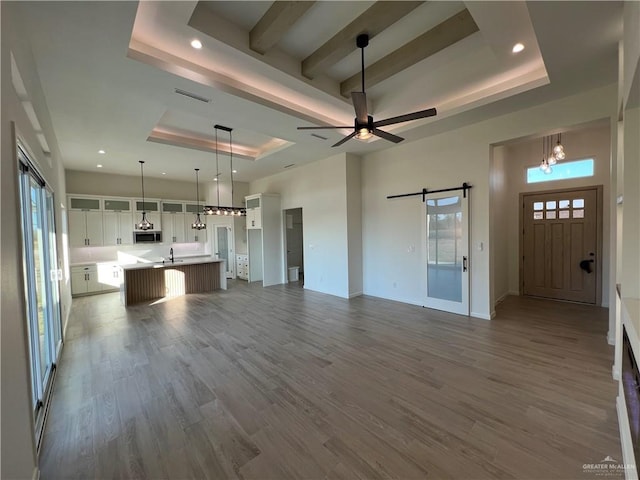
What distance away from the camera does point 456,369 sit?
116 inches

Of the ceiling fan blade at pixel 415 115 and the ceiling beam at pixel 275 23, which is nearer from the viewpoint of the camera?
the ceiling beam at pixel 275 23

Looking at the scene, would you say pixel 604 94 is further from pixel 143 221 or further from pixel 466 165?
pixel 143 221

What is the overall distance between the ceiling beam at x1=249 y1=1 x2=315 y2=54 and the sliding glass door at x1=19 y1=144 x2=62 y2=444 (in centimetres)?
238

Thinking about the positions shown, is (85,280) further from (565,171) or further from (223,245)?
(565,171)

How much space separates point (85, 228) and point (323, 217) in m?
6.46

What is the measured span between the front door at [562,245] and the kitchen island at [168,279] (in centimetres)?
774

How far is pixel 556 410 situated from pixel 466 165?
3.73 meters

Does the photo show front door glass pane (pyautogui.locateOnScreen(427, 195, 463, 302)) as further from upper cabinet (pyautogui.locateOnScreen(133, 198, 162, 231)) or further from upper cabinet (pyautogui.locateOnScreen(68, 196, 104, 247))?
upper cabinet (pyautogui.locateOnScreen(68, 196, 104, 247))

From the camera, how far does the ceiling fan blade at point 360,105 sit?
9.06ft

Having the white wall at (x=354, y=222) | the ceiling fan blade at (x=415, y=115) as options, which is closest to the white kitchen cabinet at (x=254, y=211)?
the white wall at (x=354, y=222)

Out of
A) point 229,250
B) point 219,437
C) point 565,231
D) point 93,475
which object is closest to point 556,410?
point 219,437

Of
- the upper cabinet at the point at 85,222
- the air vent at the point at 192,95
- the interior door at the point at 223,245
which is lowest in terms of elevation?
the interior door at the point at 223,245

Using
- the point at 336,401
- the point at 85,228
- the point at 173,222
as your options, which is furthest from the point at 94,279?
the point at 336,401

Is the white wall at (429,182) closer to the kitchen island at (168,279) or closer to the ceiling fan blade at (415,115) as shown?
the ceiling fan blade at (415,115)
